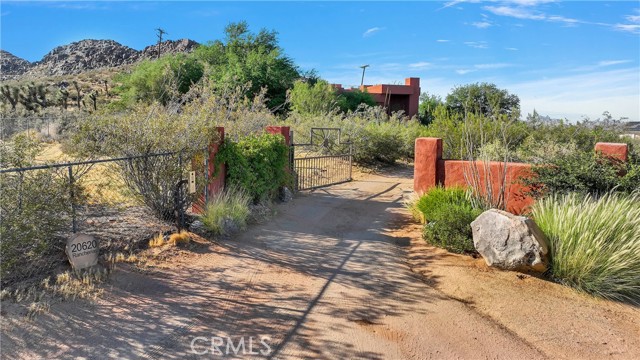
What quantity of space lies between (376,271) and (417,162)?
4.75m

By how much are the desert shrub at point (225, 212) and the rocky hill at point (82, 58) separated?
6188 centimetres

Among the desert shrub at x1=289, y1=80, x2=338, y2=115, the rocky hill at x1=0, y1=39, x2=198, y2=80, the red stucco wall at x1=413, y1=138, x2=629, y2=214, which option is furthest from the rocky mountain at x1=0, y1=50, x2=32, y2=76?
the red stucco wall at x1=413, y1=138, x2=629, y2=214

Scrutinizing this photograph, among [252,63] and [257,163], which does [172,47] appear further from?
[257,163]

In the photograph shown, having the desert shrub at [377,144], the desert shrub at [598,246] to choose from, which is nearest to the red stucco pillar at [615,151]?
the desert shrub at [598,246]

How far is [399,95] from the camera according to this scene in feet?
143

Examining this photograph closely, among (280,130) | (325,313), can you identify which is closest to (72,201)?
(325,313)

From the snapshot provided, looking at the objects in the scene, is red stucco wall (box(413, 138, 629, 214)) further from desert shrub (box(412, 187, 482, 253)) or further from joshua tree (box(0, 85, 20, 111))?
joshua tree (box(0, 85, 20, 111))

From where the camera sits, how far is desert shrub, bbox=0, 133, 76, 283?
4.91m

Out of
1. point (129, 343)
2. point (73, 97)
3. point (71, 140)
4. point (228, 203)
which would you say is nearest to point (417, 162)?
point (228, 203)

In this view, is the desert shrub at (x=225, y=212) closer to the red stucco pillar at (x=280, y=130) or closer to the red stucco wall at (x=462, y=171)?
the red stucco pillar at (x=280, y=130)

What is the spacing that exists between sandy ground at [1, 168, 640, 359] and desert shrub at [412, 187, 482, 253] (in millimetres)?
287

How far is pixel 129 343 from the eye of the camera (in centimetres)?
409

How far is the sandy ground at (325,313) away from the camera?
4168 millimetres

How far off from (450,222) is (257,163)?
430 centimetres
